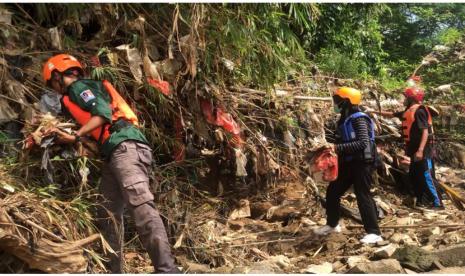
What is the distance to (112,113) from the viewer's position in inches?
148

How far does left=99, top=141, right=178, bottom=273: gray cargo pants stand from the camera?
347 centimetres

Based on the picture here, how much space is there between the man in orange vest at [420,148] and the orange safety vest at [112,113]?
4176mm

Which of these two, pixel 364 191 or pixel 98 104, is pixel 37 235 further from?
pixel 364 191

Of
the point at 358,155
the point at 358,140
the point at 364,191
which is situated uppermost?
the point at 358,140

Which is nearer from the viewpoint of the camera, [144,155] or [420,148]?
[144,155]

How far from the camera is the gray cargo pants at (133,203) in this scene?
3.47 m

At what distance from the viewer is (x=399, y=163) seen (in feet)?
24.4

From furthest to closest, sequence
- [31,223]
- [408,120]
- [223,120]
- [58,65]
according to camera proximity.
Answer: [408,120] → [223,120] → [58,65] → [31,223]

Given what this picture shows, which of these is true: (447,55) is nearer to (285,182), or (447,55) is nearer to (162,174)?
(285,182)

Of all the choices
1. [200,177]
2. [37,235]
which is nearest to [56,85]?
[37,235]

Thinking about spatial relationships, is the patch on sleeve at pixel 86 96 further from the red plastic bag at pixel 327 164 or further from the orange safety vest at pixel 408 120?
the orange safety vest at pixel 408 120

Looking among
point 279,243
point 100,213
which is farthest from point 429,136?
point 100,213

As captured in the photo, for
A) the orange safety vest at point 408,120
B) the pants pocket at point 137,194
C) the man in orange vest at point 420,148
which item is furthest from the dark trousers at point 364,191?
the pants pocket at point 137,194

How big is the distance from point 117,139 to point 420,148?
14.2 feet
